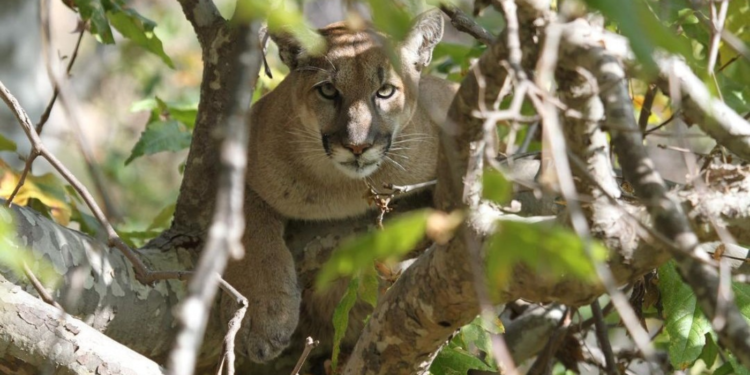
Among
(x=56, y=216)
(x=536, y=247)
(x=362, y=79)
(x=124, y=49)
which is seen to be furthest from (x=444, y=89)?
(x=124, y=49)

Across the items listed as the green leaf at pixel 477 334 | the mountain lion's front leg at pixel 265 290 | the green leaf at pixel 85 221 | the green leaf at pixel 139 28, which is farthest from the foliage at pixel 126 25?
the green leaf at pixel 477 334

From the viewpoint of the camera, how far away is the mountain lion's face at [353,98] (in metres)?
4.19

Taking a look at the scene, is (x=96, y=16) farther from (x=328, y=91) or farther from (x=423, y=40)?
(x=423, y=40)

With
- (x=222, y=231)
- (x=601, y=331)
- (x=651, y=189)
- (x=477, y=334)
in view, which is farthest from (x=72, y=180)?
(x=601, y=331)

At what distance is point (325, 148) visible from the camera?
14.1 feet

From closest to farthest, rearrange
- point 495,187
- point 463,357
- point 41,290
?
point 495,187, point 41,290, point 463,357

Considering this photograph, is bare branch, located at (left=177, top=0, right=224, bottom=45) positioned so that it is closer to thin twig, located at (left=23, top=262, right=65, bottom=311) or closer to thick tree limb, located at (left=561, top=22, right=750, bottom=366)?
thin twig, located at (left=23, top=262, right=65, bottom=311)

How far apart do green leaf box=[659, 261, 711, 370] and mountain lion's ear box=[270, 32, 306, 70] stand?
2154 millimetres

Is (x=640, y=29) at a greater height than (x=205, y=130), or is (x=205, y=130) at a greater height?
(x=640, y=29)

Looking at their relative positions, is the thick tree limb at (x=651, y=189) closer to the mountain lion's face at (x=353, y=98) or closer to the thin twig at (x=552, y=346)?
the mountain lion's face at (x=353, y=98)

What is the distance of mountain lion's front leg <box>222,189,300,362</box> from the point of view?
4.20 meters

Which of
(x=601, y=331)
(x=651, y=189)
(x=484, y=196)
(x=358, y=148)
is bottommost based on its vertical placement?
(x=601, y=331)

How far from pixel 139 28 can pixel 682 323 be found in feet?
9.17

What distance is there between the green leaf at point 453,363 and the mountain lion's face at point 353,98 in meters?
1.03
